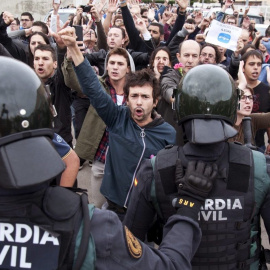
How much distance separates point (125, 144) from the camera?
2713 millimetres

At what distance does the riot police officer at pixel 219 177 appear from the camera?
1.60 metres

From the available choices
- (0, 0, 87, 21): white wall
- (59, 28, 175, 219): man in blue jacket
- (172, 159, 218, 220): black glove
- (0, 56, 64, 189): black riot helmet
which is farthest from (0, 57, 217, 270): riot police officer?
(0, 0, 87, 21): white wall

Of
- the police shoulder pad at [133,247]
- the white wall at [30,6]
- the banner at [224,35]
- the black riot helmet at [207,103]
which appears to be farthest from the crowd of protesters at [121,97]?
the white wall at [30,6]

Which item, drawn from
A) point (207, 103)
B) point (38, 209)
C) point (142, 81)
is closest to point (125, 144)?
point (142, 81)

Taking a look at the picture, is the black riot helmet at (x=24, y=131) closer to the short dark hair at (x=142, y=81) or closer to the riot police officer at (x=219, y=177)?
the riot police officer at (x=219, y=177)

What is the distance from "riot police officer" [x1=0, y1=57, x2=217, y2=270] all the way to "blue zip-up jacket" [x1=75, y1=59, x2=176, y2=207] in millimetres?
1442

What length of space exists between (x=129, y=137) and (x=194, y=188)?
1321 millimetres

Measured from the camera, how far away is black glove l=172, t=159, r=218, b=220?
1419 millimetres

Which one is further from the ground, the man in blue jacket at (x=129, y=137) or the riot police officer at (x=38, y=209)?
the riot police officer at (x=38, y=209)

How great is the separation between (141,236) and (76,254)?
0.75 metres

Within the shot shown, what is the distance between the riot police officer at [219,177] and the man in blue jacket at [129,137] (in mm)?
962

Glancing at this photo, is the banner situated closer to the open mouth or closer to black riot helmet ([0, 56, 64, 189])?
the open mouth

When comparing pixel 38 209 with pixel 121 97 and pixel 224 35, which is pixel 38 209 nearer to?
pixel 121 97

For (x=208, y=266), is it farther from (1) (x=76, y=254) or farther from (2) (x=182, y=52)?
(2) (x=182, y=52)
